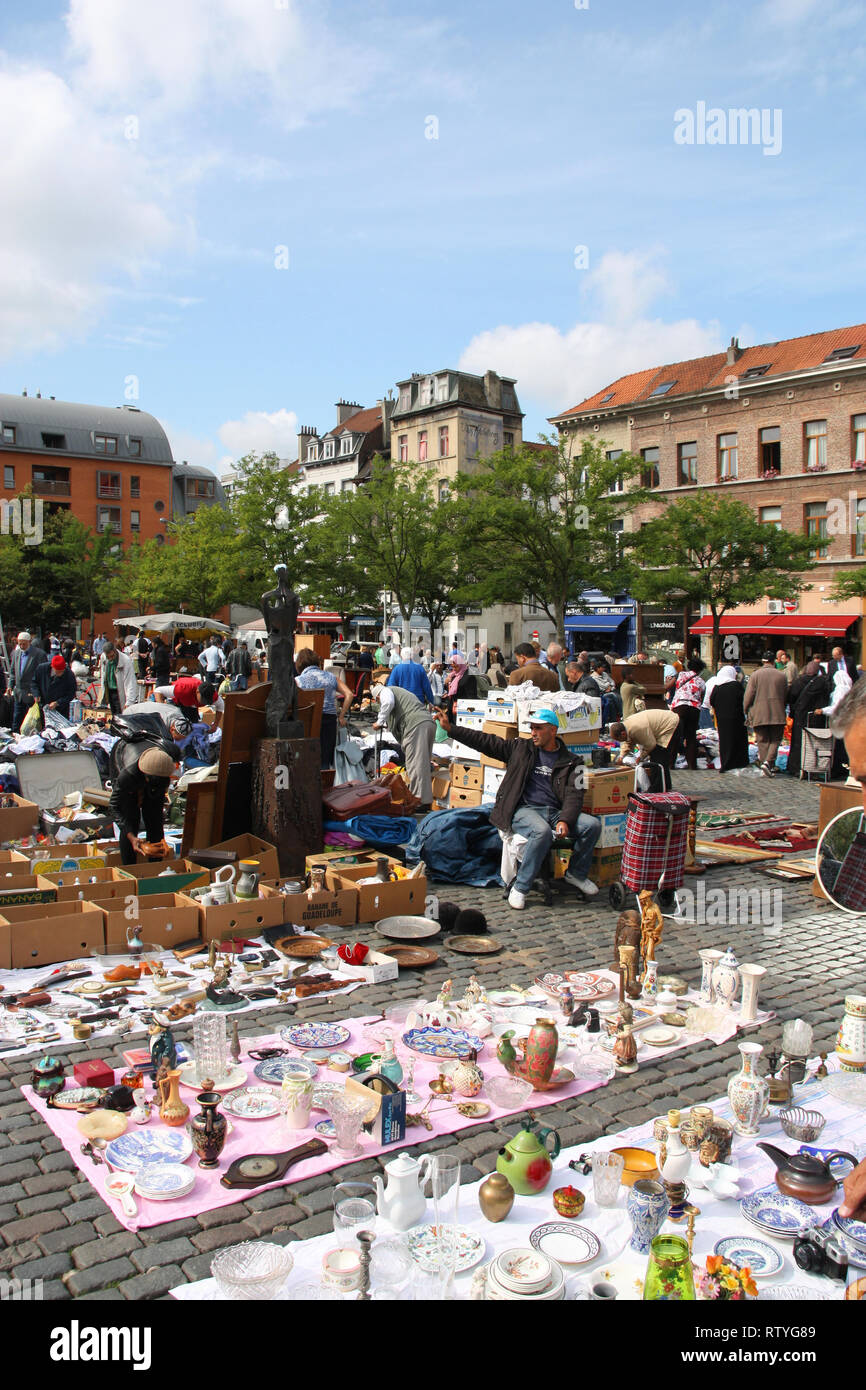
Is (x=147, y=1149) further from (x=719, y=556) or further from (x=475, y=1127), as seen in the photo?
(x=719, y=556)

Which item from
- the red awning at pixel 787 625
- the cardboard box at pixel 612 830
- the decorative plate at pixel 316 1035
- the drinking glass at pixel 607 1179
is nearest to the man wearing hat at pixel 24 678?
the cardboard box at pixel 612 830

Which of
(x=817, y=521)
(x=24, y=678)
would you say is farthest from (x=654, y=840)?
(x=817, y=521)

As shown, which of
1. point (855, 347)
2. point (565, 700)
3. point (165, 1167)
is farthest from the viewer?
point (855, 347)

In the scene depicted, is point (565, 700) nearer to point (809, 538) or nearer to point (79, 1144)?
point (79, 1144)

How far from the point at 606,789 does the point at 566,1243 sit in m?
5.25

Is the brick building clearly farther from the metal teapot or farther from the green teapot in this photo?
the green teapot

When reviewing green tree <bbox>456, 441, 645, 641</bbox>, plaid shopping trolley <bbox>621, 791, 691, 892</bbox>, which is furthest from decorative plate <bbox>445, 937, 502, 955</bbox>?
green tree <bbox>456, 441, 645, 641</bbox>

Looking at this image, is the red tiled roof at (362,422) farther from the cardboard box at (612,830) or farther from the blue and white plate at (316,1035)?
the blue and white plate at (316,1035)

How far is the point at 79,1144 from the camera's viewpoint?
391 cm

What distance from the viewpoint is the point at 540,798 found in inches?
306

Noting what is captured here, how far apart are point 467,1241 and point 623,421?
4106cm

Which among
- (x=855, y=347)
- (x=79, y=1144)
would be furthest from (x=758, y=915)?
(x=855, y=347)
